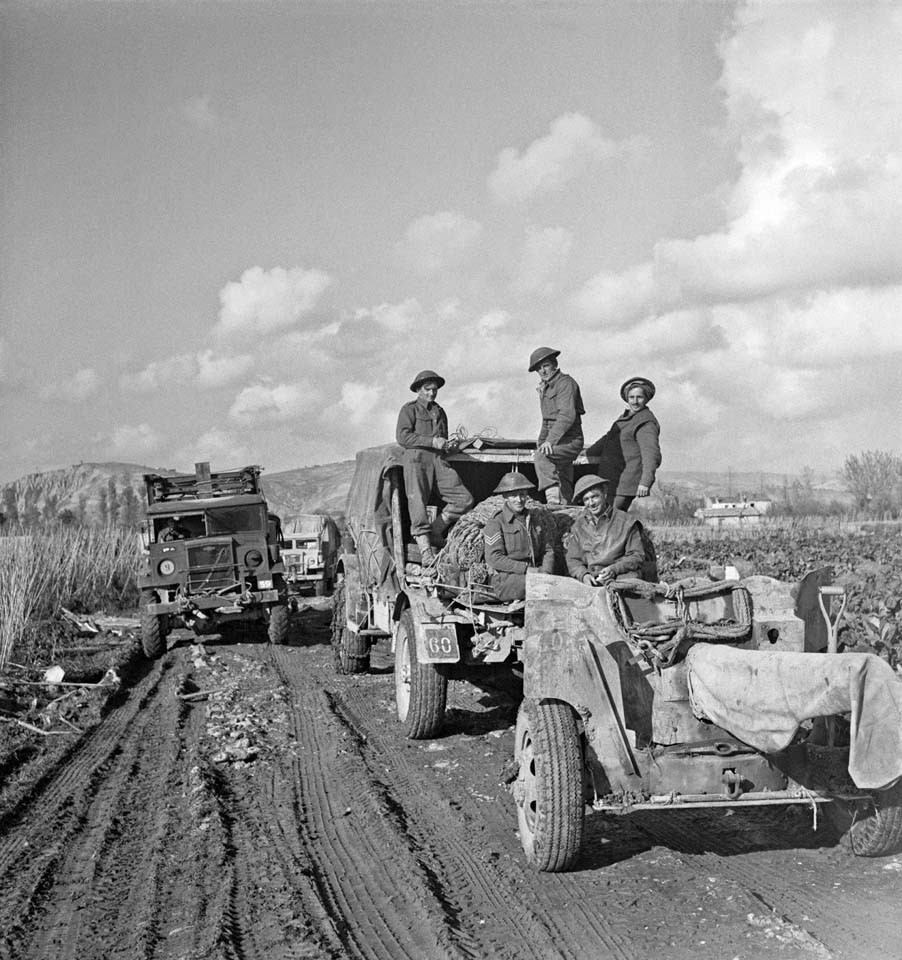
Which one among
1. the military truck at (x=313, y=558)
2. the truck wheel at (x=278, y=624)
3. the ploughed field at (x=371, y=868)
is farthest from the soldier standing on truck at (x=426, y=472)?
the military truck at (x=313, y=558)

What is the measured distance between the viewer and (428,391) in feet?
31.9

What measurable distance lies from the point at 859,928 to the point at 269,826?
11.2 feet

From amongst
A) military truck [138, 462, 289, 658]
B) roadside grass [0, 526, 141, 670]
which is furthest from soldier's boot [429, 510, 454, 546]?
military truck [138, 462, 289, 658]

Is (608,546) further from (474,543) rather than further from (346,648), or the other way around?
(346,648)

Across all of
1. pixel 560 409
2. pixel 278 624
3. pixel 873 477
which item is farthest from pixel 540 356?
pixel 873 477

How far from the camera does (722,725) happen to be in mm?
4559

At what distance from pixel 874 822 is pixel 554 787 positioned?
1.72 metres

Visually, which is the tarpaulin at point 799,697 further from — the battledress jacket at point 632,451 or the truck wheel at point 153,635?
the truck wheel at point 153,635

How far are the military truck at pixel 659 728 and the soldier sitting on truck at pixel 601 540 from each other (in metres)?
1.37

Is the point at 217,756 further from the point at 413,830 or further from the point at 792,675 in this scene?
the point at 792,675

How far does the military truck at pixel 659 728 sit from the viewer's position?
4.52m

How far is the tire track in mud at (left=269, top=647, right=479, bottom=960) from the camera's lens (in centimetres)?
414

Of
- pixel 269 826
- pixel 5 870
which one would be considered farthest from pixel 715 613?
pixel 5 870

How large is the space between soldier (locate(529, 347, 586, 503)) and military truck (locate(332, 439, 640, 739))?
0.21m
